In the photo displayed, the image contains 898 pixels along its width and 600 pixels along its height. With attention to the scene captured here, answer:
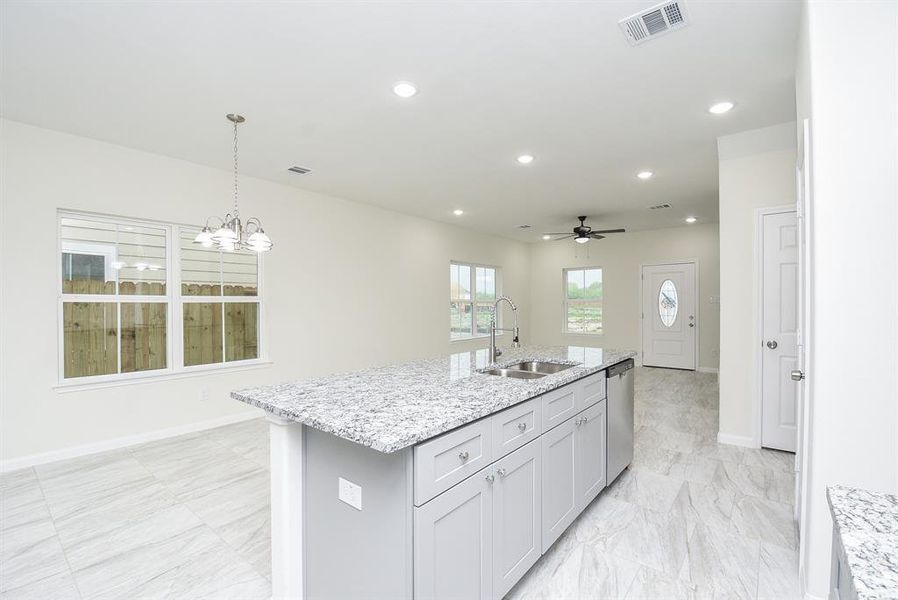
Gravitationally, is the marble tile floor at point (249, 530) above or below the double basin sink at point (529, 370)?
below

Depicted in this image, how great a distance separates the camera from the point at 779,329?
3428mm

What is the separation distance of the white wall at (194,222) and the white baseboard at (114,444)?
4 centimetres

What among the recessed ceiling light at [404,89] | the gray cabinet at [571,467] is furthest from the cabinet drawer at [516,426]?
the recessed ceiling light at [404,89]

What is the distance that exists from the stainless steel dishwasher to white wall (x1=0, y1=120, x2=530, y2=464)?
362 cm

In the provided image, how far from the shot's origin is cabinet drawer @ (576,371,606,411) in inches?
92.3

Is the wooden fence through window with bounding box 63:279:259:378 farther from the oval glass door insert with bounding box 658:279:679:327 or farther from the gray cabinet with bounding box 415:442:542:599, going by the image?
the oval glass door insert with bounding box 658:279:679:327

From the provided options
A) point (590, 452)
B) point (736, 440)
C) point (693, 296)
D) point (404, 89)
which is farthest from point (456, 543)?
point (693, 296)

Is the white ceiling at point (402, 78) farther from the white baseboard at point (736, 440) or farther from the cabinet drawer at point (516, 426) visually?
the white baseboard at point (736, 440)

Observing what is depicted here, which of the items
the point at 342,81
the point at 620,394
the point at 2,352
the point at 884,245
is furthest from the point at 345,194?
the point at 884,245

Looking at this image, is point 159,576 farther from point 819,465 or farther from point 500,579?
point 819,465

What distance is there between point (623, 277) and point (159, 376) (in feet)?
24.6

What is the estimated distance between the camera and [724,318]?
3.66 m

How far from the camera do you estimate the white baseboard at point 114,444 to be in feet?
10.5

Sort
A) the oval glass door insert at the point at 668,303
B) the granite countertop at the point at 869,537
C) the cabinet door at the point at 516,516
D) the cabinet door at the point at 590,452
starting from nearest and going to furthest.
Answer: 1. the granite countertop at the point at 869,537
2. the cabinet door at the point at 516,516
3. the cabinet door at the point at 590,452
4. the oval glass door insert at the point at 668,303
